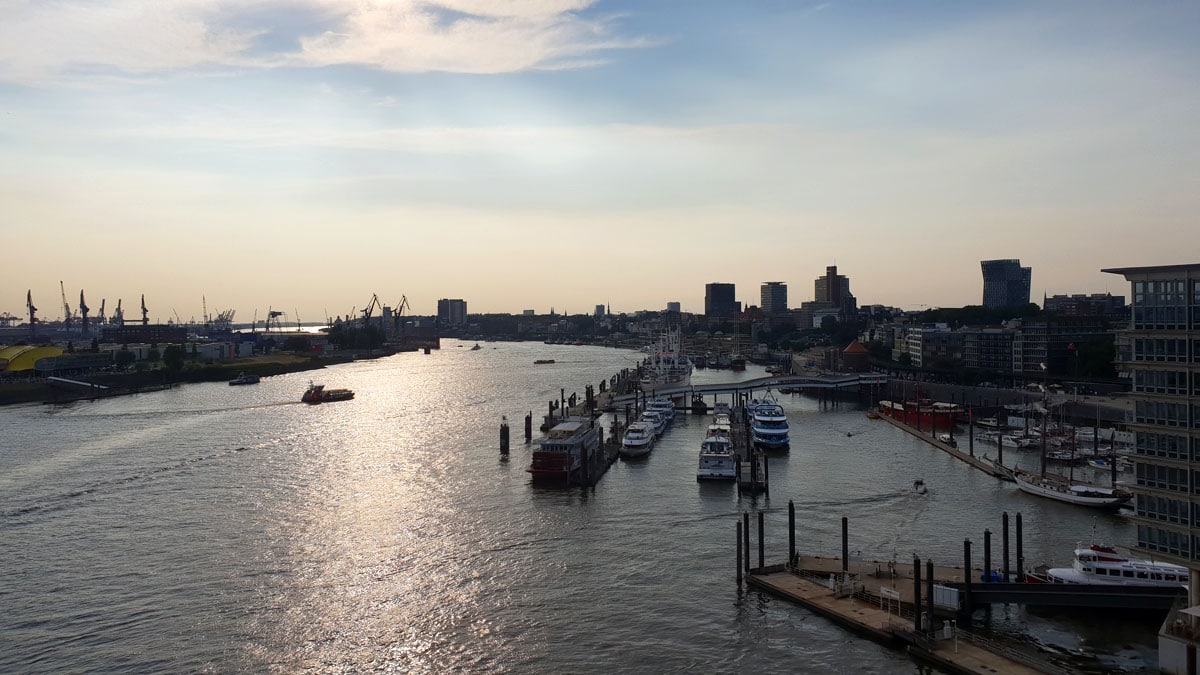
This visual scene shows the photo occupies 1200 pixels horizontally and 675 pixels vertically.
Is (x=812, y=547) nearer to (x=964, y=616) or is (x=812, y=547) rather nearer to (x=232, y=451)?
(x=964, y=616)

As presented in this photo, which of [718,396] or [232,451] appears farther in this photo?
[718,396]

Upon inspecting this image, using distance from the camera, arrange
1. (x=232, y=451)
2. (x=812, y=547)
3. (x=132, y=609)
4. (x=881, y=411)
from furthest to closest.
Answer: (x=881, y=411)
(x=232, y=451)
(x=812, y=547)
(x=132, y=609)

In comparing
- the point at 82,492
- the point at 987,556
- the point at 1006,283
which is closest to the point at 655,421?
the point at 82,492

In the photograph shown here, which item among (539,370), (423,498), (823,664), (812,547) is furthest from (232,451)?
(539,370)

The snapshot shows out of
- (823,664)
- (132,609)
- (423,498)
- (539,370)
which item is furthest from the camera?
(539,370)

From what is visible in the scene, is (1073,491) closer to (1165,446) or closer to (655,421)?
(1165,446)

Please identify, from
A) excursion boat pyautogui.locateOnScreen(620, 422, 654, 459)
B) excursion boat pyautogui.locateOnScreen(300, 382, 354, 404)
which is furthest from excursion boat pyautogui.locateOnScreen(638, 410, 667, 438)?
excursion boat pyautogui.locateOnScreen(300, 382, 354, 404)

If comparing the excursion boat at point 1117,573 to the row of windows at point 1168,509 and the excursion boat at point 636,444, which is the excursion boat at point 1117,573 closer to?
the row of windows at point 1168,509

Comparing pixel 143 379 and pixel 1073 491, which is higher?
pixel 143 379

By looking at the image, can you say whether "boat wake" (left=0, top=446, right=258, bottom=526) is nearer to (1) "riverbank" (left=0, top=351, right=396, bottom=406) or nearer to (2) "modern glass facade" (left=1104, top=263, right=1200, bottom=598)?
(2) "modern glass facade" (left=1104, top=263, right=1200, bottom=598)
